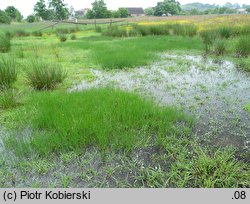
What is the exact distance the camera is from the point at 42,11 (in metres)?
45.9

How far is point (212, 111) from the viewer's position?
4297mm

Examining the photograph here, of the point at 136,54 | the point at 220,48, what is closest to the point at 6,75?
the point at 136,54

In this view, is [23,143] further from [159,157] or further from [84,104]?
[159,157]

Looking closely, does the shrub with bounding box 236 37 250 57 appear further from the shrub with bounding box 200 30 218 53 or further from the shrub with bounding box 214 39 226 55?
the shrub with bounding box 200 30 218 53

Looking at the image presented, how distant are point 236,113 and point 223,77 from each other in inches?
104

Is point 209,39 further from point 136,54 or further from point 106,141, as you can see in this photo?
point 106,141

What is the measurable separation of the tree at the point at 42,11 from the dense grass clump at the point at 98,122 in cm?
4740

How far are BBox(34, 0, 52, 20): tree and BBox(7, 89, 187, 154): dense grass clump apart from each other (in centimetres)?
4740

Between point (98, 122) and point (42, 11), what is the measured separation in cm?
4916

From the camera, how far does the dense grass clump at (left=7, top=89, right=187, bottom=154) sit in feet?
10.3
